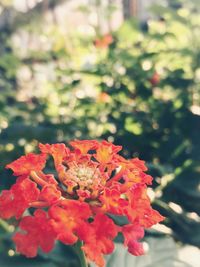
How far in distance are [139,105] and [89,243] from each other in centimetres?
100

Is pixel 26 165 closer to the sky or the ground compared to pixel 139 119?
closer to the sky

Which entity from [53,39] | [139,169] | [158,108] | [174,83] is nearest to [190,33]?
[174,83]

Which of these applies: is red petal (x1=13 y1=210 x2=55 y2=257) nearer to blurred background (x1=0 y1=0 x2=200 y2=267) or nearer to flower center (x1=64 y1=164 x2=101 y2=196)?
flower center (x1=64 y1=164 x2=101 y2=196)

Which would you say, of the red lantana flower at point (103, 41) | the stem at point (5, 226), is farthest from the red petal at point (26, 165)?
the red lantana flower at point (103, 41)

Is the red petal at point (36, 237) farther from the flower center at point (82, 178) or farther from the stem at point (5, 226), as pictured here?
the stem at point (5, 226)

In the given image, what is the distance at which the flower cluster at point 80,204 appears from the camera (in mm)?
611

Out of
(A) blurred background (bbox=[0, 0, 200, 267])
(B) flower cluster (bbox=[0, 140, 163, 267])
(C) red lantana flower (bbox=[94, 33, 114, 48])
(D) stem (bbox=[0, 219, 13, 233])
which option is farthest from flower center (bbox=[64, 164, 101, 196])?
(C) red lantana flower (bbox=[94, 33, 114, 48])

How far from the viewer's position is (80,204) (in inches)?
24.4

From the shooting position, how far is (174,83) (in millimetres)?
1558

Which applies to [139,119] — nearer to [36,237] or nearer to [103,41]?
[103,41]

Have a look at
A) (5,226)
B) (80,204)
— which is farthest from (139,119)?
(80,204)

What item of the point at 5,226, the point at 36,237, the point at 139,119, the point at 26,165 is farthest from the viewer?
the point at 139,119

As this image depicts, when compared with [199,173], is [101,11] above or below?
above

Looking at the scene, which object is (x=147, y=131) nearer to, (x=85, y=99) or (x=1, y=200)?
(x=85, y=99)
